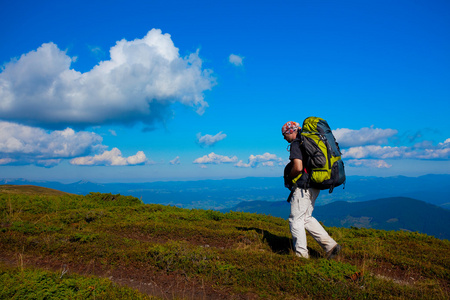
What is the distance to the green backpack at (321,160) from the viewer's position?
21.5ft

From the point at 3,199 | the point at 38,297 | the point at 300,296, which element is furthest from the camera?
the point at 3,199

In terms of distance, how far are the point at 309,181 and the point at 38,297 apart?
601cm

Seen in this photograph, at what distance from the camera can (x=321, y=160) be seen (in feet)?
21.3

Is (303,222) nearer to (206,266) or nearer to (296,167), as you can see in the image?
(296,167)

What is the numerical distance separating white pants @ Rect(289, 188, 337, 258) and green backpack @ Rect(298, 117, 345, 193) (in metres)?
0.31

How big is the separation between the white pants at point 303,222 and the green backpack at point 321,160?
311 mm

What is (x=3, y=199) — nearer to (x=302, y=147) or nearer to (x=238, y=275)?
(x=238, y=275)

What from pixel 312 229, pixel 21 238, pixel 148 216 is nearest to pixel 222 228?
pixel 148 216

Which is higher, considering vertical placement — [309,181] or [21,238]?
[309,181]

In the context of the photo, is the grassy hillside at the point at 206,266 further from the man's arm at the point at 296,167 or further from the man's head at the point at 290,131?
the man's head at the point at 290,131

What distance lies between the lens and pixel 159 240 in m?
9.96

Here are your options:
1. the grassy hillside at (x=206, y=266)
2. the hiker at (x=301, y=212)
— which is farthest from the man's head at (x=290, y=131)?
the grassy hillside at (x=206, y=266)

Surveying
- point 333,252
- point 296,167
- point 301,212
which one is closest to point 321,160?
point 296,167

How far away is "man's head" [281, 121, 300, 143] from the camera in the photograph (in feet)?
23.2
